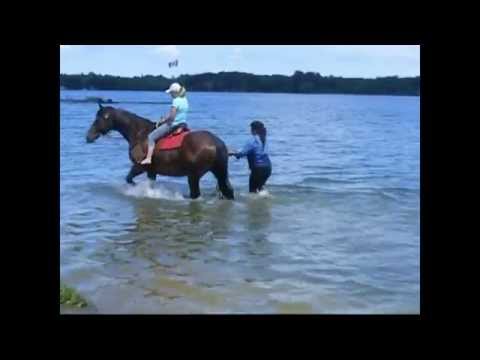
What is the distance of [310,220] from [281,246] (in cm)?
177

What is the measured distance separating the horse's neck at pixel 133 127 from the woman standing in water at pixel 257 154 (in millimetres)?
1686

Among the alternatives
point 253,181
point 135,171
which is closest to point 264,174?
point 253,181

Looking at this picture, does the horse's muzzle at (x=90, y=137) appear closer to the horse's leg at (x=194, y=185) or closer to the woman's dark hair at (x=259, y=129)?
the horse's leg at (x=194, y=185)

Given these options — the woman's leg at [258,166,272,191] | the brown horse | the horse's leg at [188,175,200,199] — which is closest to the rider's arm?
the brown horse

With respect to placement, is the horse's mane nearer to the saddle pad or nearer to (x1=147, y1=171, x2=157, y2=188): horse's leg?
the saddle pad

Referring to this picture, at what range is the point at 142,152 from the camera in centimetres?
1316

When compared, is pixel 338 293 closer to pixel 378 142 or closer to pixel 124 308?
pixel 124 308

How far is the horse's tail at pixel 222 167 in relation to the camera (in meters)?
12.6

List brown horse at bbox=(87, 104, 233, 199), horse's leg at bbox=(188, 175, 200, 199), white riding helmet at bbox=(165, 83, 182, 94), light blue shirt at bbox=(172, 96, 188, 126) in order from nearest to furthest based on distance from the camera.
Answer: white riding helmet at bbox=(165, 83, 182, 94) < light blue shirt at bbox=(172, 96, 188, 126) < brown horse at bbox=(87, 104, 233, 199) < horse's leg at bbox=(188, 175, 200, 199)

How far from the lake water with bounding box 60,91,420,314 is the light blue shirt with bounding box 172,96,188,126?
141 centimetres

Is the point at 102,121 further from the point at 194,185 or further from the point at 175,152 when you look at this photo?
the point at 194,185

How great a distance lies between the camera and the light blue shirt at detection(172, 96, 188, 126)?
40.2 ft

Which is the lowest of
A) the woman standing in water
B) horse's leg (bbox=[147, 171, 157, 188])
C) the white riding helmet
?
horse's leg (bbox=[147, 171, 157, 188])
